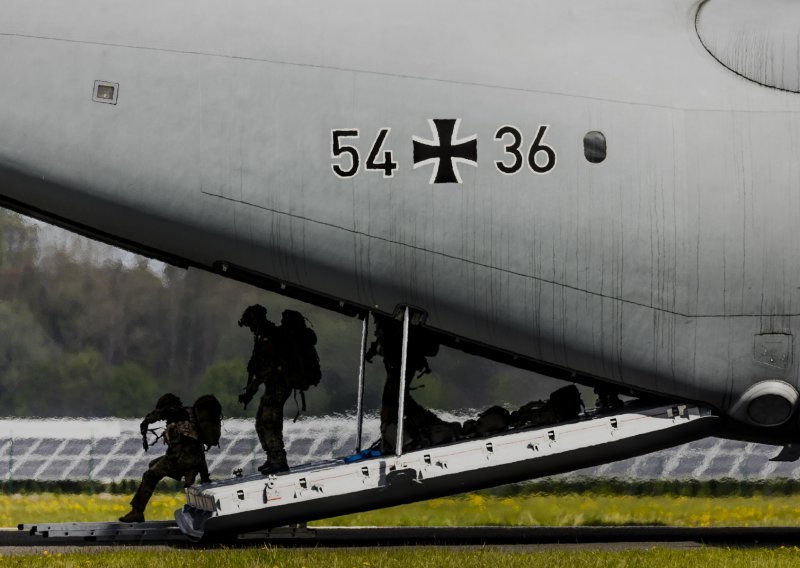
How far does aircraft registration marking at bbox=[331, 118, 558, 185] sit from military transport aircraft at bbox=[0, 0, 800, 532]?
0.8 inches

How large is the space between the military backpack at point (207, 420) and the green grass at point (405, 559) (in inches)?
81.7

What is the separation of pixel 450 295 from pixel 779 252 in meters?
3.48

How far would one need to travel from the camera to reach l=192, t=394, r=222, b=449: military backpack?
1522 cm

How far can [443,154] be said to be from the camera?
13398 millimetres

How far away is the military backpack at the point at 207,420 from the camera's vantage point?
1522 cm

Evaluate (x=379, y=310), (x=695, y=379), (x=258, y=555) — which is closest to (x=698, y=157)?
(x=695, y=379)

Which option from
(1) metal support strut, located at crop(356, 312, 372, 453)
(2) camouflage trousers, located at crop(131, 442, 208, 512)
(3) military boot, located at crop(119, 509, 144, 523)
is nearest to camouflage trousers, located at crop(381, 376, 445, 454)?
(1) metal support strut, located at crop(356, 312, 372, 453)

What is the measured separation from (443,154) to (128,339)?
22.5 ft

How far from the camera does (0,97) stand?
13172 millimetres

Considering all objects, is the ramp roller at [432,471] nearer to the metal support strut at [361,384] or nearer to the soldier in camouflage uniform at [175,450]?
the metal support strut at [361,384]

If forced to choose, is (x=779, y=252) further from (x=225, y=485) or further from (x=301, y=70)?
(x=225, y=485)

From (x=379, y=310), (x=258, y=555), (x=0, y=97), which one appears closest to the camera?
(x=258, y=555)

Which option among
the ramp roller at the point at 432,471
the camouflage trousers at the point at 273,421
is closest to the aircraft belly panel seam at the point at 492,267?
the ramp roller at the point at 432,471

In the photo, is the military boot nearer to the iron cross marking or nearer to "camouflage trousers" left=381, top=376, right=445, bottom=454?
"camouflage trousers" left=381, top=376, right=445, bottom=454
